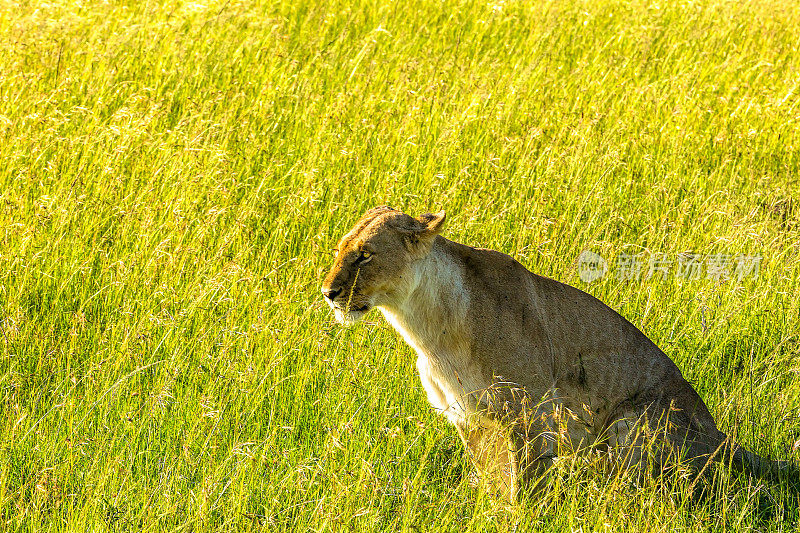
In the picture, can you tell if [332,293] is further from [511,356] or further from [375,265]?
[511,356]

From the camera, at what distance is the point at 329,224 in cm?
543

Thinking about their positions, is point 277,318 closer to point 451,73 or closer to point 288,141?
point 288,141

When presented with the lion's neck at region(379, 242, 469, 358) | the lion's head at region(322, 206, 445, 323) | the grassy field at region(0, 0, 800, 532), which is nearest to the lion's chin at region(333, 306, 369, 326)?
the lion's head at region(322, 206, 445, 323)

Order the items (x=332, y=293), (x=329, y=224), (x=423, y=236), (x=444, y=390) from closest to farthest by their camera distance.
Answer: (x=332, y=293), (x=423, y=236), (x=444, y=390), (x=329, y=224)

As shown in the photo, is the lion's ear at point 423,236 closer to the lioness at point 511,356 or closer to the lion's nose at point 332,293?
the lioness at point 511,356

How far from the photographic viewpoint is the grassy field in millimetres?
3486

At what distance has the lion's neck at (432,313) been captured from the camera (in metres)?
3.74

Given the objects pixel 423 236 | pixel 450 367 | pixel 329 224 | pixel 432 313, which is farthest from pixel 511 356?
pixel 329 224

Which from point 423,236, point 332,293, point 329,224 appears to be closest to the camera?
point 332,293

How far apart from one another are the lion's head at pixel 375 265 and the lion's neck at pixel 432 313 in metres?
0.06

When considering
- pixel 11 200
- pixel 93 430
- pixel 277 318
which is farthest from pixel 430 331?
pixel 11 200

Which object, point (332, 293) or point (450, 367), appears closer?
point (332, 293)

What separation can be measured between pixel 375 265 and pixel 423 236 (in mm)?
214

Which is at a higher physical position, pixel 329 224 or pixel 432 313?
pixel 432 313
